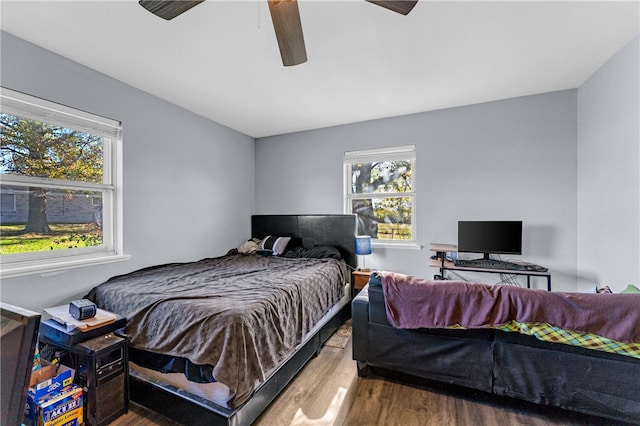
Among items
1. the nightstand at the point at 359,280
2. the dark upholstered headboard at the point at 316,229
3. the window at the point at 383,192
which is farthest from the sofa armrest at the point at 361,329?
the window at the point at 383,192

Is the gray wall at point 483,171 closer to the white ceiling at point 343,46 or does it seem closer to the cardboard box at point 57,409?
the white ceiling at point 343,46

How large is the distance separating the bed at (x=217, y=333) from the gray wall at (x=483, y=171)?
165 centimetres

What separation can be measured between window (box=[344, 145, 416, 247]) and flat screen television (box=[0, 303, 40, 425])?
346cm

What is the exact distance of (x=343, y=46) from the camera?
2.08 meters

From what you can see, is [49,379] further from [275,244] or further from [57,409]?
[275,244]

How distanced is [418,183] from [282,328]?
2.57m

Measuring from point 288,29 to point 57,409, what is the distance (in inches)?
94.8

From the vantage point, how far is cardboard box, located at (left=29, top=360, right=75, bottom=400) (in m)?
1.45

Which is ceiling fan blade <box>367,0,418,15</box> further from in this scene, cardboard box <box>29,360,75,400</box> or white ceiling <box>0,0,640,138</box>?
cardboard box <box>29,360,75,400</box>

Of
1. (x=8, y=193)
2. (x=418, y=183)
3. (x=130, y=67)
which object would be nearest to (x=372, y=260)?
(x=418, y=183)

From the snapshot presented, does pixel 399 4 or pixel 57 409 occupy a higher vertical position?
pixel 399 4

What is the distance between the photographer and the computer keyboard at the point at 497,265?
8.90 ft

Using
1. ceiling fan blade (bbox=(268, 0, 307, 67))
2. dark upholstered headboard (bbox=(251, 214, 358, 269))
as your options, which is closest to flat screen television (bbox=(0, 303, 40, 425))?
ceiling fan blade (bbox=(268, 0, 307, 67))

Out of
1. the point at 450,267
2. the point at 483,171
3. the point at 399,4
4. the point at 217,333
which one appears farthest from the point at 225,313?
the point at 483,171
